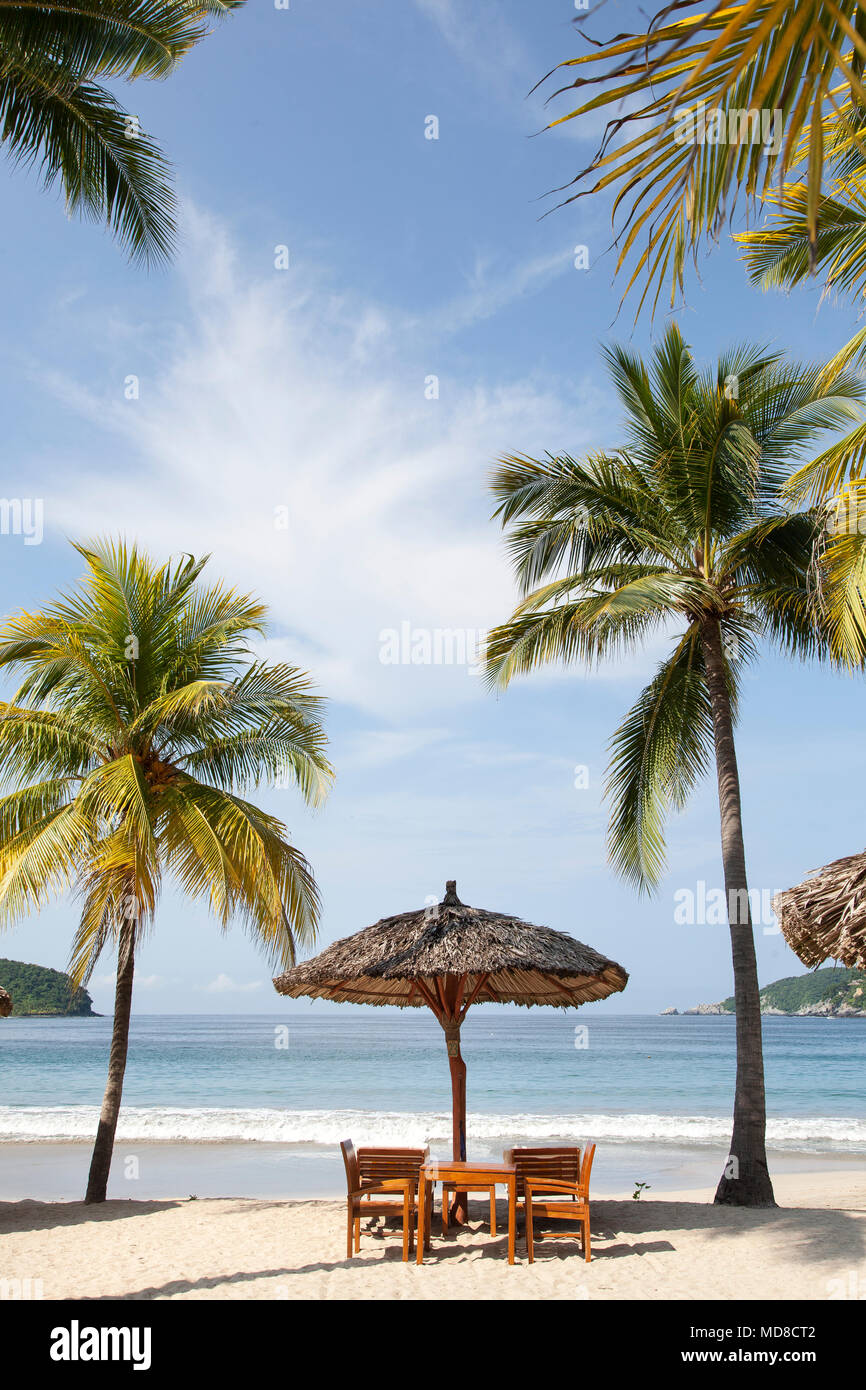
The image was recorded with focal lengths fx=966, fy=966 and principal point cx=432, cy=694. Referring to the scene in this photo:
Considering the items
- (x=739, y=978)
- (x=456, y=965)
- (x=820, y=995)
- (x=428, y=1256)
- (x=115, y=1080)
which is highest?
(x=456, y=965)

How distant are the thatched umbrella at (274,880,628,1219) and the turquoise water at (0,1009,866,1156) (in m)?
6.37

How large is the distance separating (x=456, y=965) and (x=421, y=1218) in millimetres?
1839

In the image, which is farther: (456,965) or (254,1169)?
(254,1169)

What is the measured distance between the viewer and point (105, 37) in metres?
5.99

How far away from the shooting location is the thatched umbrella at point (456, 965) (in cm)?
790

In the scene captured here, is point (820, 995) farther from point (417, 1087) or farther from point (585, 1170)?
point (585, 1170)

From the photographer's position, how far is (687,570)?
34.8ft

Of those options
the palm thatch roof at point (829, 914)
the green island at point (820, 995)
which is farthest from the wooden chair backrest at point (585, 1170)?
the green island at point (820, 995)

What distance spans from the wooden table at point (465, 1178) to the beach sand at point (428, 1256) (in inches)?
8.5

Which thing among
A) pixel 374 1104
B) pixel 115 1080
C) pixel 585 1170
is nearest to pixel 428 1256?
pixel 585 1170

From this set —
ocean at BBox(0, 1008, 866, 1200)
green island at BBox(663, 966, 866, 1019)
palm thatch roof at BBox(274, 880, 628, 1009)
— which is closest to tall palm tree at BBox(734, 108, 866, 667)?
palm thatch roof at BBox(274, 880, 628, 1009)

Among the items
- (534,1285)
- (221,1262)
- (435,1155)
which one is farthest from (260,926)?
(435,1155)

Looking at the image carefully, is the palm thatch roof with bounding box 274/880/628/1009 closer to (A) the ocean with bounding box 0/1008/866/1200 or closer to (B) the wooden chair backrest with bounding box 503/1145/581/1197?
(B) the wooden chair backrest with bounding box 503/1145/581/1197

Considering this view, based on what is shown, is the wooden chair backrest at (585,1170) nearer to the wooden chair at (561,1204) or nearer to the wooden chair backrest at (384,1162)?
the wooden chair at (561,1204)
